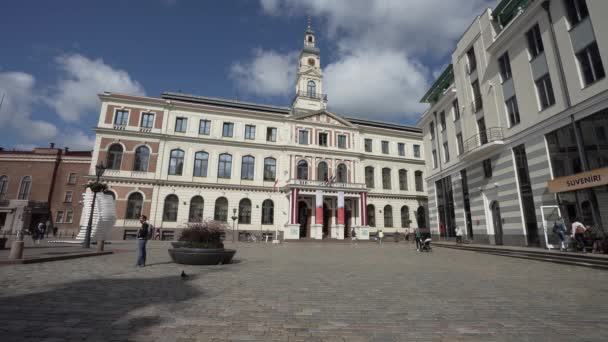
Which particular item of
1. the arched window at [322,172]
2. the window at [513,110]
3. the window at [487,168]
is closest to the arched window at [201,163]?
the arched window at [322,172]

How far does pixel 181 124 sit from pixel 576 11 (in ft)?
116

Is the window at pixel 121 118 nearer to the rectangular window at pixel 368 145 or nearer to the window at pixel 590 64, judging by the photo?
the rectangular window at pixel 368 145

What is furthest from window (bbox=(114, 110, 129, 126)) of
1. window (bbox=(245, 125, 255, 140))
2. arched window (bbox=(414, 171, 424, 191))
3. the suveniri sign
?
arched window (bbox=(414, 171, 424, 191))

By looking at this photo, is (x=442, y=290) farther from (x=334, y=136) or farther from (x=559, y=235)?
(x=334, y=136)

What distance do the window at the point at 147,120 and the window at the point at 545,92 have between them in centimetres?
3607

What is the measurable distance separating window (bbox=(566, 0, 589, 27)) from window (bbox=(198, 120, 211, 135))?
3311cm

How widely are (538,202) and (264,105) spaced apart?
35813 millimetres

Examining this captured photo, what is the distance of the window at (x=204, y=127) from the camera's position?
35.1 m

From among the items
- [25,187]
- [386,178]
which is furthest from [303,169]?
[25,187]

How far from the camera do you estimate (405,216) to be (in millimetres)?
40781

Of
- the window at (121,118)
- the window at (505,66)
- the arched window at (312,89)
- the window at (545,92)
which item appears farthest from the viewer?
the arched window at (312,89)

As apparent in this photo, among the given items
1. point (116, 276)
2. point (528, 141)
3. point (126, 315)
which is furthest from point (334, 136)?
point (126, 315)

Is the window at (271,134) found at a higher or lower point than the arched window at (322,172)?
higher

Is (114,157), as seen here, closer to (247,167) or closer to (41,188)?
(247,167)
